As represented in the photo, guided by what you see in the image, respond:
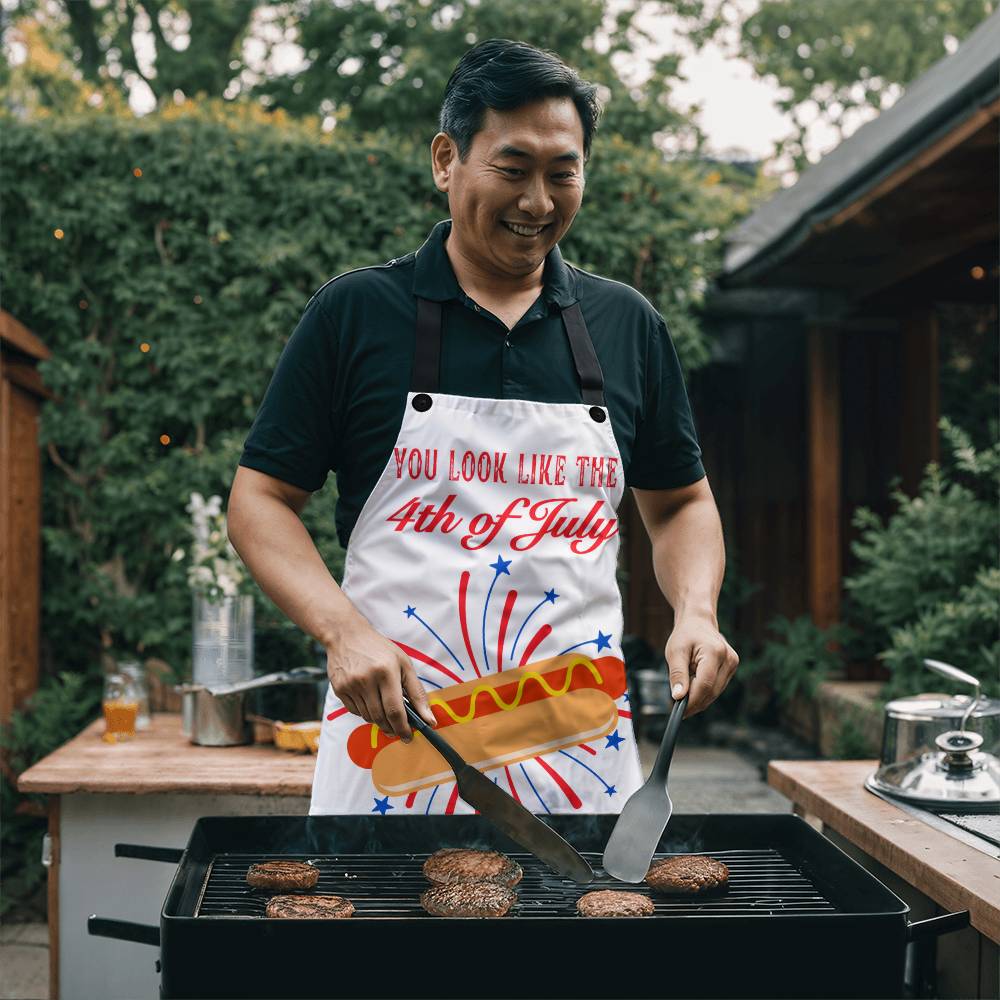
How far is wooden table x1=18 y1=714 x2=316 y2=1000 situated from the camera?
118 inches

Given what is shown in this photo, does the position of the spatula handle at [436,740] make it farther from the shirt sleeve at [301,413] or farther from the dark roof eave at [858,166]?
the dark roof eave at [858,166]

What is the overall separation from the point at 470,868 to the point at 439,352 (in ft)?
2.61

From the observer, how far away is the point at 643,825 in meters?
1.63

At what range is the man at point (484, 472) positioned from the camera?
177 cm

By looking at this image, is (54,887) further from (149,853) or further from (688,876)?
(688,876)

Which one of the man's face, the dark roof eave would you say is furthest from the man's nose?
the dark roof eave

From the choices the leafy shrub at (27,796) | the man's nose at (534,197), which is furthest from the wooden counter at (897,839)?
the leafy shrub at (27,796)

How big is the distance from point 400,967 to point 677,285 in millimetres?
5051

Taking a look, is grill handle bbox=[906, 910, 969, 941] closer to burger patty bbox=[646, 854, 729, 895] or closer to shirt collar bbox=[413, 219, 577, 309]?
burger patty bbox=[646, 854, 729, 895]

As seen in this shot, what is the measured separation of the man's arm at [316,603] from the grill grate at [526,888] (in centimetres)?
23

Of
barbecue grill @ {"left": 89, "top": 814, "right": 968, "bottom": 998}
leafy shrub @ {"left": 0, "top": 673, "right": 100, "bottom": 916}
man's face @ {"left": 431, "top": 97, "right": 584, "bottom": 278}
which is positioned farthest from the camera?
leafy shrub @ {"left": 0, "top": 673, "right": 100, "bottom": 916}

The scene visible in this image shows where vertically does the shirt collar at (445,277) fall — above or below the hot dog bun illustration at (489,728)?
above

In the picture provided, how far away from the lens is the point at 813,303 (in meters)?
7.17

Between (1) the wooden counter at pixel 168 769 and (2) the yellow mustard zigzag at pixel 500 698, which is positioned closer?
(2) the yellow mustard zigzag at pixel 500 698
